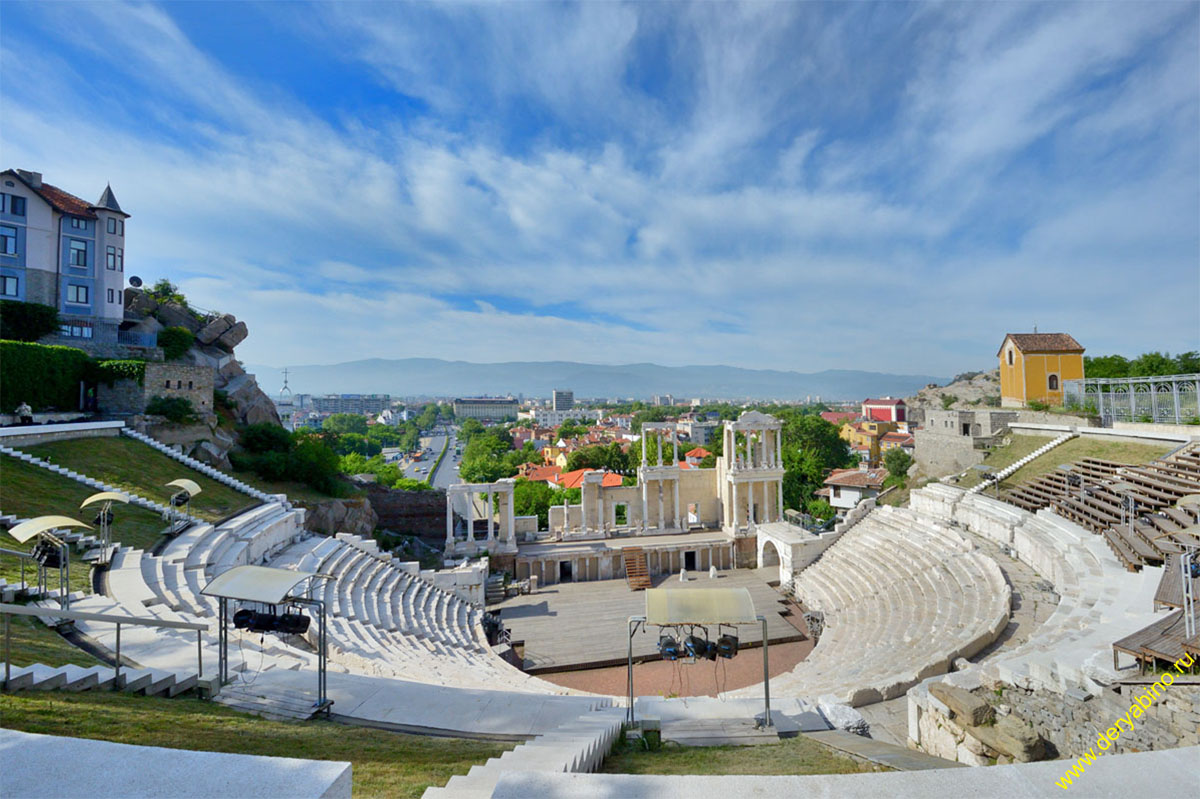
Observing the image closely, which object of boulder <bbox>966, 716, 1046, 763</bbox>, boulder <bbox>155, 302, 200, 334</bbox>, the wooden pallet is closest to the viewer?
boulder <bbox>966, 716, 1046, 763</bbox>

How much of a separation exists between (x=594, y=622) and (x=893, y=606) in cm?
1148

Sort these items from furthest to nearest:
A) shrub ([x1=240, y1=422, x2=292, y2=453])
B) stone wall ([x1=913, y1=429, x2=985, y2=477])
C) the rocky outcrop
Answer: stone wall ([x1=913, y1=429, x2=985, y2=477])
shrub ([x1=240, y1=422, x2=292, y2=453])
the rocky outcrop

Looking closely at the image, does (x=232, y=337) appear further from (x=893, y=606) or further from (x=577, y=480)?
(x=893, y=606)

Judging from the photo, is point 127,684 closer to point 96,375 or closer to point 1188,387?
point 96,375

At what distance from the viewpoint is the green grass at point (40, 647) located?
22.3ft

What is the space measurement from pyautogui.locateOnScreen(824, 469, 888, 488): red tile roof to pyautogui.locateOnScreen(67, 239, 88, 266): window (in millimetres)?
54619

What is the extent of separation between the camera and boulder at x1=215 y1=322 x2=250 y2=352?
115 ft

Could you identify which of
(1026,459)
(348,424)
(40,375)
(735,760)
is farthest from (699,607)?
(348,424)

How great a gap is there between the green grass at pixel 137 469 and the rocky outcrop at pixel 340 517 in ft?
13.3

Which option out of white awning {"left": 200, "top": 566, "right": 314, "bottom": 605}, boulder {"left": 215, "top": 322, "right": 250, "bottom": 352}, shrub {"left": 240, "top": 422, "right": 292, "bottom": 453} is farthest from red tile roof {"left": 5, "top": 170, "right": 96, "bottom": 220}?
white awning {"left": 200, "top": 566, "right": 314, "bottom": 605}

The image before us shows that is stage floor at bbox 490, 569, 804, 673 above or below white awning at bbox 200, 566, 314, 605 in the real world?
below

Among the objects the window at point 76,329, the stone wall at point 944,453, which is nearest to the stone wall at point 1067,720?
the stone wall at point 944,453

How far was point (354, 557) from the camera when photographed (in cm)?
2050

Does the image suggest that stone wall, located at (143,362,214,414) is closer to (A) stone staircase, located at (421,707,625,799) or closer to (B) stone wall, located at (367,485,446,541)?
(B) stone wall, located at (367,485,446,541)
